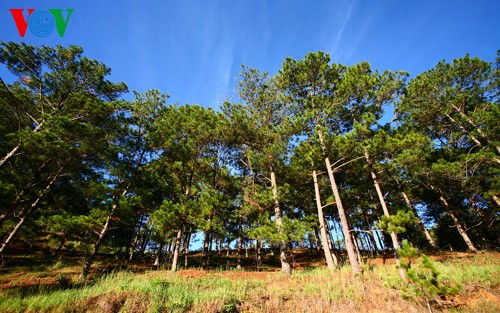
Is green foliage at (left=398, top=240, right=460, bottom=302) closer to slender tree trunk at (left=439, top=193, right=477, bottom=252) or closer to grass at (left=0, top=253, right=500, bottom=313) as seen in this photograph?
grass at (left=0, top=253, right=500, bottom=313)

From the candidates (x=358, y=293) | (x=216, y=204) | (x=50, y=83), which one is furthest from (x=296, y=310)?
(x=50, y=83)

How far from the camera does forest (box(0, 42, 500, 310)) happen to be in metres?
10.8

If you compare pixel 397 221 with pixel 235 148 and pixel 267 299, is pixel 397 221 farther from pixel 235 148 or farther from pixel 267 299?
pixel 235 148

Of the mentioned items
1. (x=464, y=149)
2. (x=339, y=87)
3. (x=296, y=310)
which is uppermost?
(x=339, y=87)

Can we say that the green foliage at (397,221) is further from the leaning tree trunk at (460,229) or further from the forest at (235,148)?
the leaning tree trunk at (460,229)

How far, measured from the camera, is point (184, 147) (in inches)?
536

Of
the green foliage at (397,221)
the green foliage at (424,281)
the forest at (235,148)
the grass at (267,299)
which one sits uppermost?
the forest at (235,148)

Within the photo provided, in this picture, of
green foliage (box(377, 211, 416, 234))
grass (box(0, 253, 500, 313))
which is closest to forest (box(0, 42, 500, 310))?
green foliage (box(377, 211, 416, 234))

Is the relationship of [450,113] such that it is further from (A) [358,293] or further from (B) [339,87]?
(A) [358,293]

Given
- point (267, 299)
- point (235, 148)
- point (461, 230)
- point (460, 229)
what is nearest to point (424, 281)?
point (267, 299)

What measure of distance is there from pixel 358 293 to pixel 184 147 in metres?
11.5

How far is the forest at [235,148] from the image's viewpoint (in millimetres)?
10773

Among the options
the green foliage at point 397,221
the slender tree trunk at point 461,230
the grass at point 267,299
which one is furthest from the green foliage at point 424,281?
the slender tree trunk at point 461,230

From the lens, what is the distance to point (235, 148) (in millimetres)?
16734
